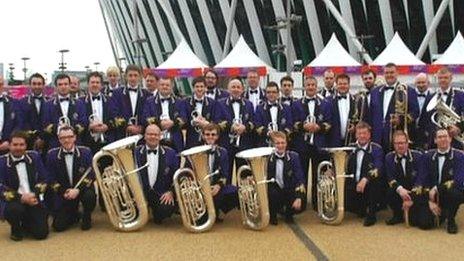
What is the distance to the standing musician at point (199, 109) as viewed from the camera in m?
8.60

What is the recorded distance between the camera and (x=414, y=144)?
343 inches

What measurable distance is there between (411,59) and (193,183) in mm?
18906

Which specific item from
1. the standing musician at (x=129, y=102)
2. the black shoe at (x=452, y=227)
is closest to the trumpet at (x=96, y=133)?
A: the standing musician at (x=129, y=102)

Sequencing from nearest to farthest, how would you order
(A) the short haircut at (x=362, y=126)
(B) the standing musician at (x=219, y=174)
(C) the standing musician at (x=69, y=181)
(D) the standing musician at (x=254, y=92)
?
(C) the standing musician at (x=69, y=181)
(B) the standing musician at (x=219, y=174)
(A) the short haircut at (x=362, y=126)
(D) the standing musician at (x=254, y=92)

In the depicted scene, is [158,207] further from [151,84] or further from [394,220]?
[394,220]

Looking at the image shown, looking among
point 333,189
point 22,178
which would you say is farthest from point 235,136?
point 22,178

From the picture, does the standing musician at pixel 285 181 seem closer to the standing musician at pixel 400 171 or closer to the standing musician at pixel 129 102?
the standing musician at pixel 400 171

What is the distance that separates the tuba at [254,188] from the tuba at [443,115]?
2237mm

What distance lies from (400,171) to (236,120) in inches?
84.6

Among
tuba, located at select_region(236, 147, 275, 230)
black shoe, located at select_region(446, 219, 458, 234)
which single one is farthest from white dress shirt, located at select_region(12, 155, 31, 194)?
black shoe, located at select_region(446, 219, 458, 234)

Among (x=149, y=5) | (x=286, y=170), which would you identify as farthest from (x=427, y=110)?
(x=149, y=5)

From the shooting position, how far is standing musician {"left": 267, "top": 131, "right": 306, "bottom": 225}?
7887 millimetres

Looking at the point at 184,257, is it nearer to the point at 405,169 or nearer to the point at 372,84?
the point at 405,169

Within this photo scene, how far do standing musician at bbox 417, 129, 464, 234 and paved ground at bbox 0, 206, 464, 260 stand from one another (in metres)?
0.25
